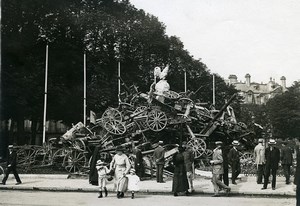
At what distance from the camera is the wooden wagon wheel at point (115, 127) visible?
924 inches


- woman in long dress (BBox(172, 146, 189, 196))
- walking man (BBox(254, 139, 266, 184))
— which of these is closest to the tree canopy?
walking man (BBox(254, 139, 266, 184))

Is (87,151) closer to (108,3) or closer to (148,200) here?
(148,200)

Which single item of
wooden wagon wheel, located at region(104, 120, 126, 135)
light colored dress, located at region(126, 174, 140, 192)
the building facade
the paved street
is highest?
the building facade

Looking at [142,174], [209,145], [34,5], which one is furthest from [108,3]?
[142,174]

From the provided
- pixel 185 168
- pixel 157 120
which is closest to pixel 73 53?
pixel 157 120

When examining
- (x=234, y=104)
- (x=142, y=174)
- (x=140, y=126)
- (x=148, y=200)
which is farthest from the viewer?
(x=234, y=104)

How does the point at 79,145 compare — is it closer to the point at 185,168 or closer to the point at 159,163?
the point at 159,163

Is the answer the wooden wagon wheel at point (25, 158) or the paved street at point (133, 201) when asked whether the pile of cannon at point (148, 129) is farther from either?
the paved street at point (133, 201)

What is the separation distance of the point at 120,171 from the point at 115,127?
326 inches

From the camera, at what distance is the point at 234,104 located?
62531 mm

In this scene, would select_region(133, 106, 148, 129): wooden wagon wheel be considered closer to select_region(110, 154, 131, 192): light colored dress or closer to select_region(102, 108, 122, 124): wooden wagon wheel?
select_region(102, 108, 122, 124): wooden wagon wheel

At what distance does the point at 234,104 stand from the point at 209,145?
36916 mm

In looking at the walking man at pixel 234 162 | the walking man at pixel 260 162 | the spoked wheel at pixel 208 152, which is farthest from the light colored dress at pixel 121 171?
the spoked wheel at pixel 208 152

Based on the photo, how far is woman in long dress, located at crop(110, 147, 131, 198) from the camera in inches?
592
